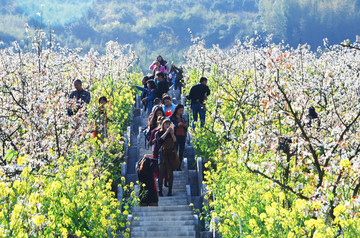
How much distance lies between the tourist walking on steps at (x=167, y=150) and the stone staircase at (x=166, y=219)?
608mm

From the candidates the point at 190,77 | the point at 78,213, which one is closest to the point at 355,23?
the point at 190,77

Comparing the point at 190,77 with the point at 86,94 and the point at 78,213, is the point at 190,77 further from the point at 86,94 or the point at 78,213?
the point at 78,213

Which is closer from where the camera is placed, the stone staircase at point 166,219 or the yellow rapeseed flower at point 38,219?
the yellow rapeseed flower at point 38,219

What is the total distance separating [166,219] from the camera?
1441cm

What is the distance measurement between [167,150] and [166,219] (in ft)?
5.42

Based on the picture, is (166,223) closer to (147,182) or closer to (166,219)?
(166,219)

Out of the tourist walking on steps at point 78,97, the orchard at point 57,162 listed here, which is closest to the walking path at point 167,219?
the orchard at point 57,162

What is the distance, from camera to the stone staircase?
551 inches

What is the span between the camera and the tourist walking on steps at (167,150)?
48.4ft

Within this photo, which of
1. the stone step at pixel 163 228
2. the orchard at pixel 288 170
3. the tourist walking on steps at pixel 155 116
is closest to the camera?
the orchard at pixel 288 170

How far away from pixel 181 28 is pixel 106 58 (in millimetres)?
72851

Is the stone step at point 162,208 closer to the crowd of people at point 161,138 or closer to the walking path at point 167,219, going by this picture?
the walking path at point 167,219

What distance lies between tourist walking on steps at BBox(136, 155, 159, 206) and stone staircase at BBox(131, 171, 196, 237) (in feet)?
0.65

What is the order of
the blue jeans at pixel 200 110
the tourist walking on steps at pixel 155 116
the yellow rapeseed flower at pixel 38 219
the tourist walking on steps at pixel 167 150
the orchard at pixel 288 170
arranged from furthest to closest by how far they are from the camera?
the blue jeans at pixel 200 110, the tourist walking on steps at pixel 155 116, the tourist walking on steps at pixel 167 150, the orchard at pixel 288 170, the yellow rapeseed flower at pixel 38 219
